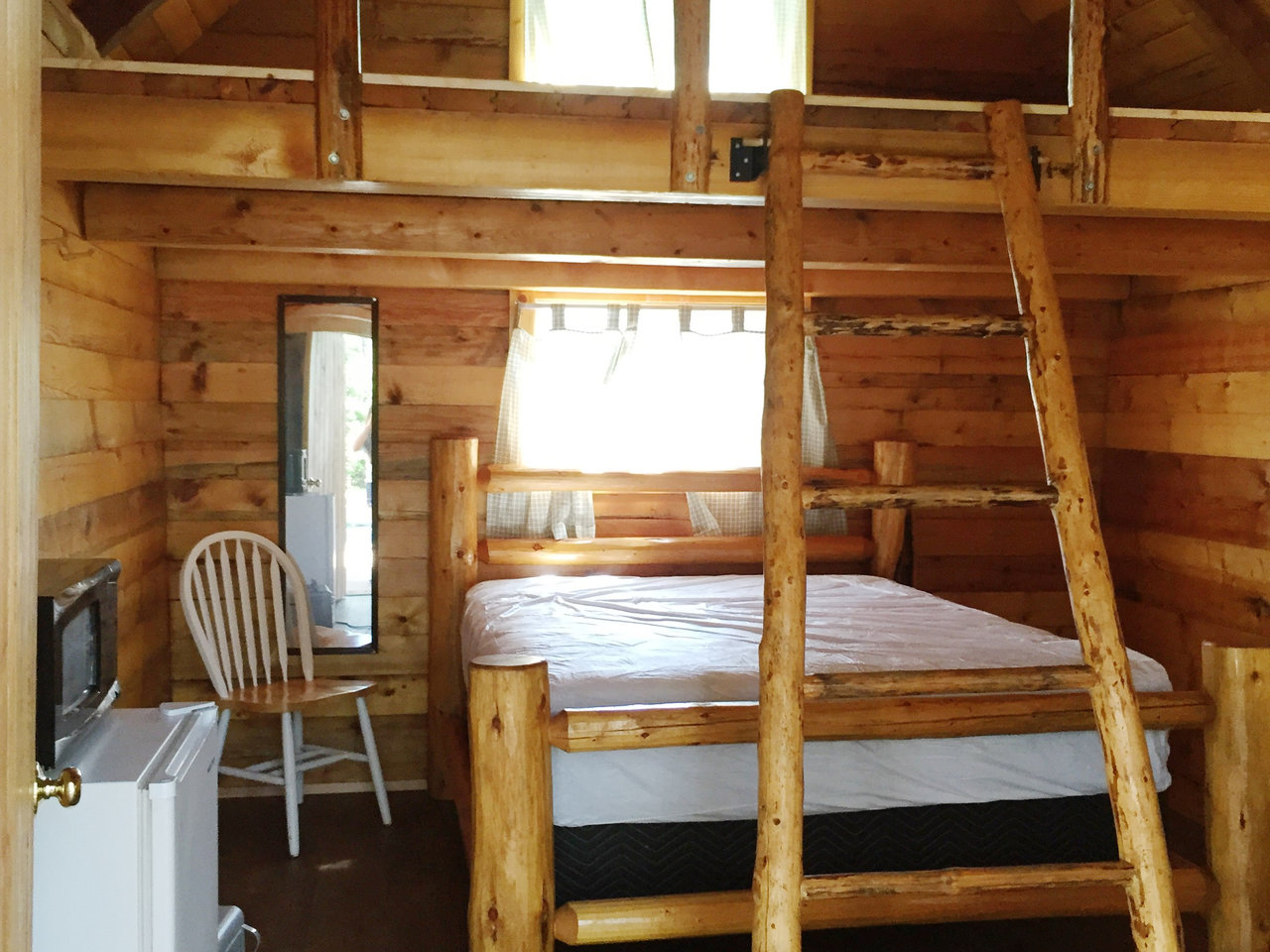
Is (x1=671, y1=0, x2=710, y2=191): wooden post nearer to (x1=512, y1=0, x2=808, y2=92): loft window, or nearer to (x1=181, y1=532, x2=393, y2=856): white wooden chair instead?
(x1=512, y1=0, x2=808, y2=92): loft window

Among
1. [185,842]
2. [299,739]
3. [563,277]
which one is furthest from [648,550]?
[185,842]

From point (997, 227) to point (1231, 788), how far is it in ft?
5.86

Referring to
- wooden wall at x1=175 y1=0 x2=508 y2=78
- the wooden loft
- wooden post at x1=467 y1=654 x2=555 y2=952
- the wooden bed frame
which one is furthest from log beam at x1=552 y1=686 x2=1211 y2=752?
wooden wall at x1=175 y1=0 x2=508 y2=78

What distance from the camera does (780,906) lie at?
1.94m

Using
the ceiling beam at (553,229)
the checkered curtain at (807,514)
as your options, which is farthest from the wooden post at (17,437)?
the checkered curtain at (807,514)

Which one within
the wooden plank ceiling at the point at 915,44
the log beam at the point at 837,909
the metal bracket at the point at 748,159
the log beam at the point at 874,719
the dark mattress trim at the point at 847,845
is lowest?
the log beam at the point at 837,909

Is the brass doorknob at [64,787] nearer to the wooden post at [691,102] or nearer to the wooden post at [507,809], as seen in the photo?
the wooden post at [507,809]

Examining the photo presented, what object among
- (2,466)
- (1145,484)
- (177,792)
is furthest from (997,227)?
(2,466)

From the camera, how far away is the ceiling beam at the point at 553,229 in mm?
3338

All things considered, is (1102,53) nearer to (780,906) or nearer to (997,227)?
(997,227)

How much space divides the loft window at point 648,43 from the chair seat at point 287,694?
7.58 ft

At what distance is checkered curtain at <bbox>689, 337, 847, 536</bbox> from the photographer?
4.69 m

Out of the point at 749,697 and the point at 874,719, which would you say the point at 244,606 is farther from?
the point at 874,719

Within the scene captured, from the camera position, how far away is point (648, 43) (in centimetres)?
445
